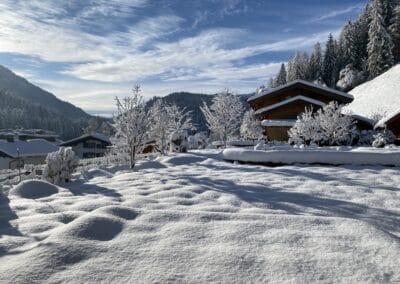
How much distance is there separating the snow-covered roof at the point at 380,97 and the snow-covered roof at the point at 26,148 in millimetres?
49181

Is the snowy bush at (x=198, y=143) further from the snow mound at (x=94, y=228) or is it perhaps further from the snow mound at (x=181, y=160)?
the snow mound at (x=94, y=228)

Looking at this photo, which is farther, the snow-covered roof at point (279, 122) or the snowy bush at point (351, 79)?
the snowy bush at point (351, 79)

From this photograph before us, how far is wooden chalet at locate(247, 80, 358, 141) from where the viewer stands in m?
32.5

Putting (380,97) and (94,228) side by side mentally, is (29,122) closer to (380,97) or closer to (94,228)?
(380,97)

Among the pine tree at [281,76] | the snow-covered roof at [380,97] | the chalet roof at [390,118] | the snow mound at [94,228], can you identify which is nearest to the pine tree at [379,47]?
the snow-covered roof at [380,97]

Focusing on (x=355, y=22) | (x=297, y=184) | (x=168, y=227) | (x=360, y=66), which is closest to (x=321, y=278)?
(x=168, y=227)

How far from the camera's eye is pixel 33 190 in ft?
33.0

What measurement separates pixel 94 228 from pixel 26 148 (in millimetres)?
58930

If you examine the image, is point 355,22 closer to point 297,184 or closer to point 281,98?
point 281,98

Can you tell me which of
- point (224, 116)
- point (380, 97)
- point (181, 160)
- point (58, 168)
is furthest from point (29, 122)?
point (58, 168)

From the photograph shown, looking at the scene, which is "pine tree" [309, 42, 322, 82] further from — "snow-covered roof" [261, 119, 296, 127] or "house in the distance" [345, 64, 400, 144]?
"snow-covered roof" [261, 119, 296, 127]

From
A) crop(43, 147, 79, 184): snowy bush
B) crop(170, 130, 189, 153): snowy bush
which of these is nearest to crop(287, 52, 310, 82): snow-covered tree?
crop(170, 130, 189, 153): snowy bush

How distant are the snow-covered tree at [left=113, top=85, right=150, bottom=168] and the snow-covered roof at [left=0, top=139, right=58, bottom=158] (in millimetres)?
39723

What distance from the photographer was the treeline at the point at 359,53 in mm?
55188
